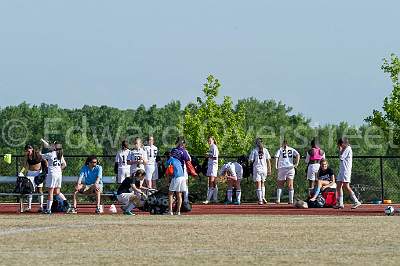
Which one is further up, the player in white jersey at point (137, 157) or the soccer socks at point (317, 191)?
the player in white jersey at point (137, 157)

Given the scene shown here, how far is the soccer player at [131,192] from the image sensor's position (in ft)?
91.3

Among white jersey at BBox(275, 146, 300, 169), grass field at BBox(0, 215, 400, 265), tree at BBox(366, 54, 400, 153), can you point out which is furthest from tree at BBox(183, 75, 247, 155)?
grass field at BBox(0, 215, 400, 265)

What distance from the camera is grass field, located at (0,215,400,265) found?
15578mm

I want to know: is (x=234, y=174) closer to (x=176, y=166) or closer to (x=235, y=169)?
(x=235, y=169)

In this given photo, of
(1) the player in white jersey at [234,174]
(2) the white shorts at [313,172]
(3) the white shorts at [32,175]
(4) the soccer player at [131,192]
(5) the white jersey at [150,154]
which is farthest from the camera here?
(1) the player in white jersey at [234,174]

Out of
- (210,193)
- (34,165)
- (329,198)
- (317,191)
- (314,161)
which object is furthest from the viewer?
(210,193)

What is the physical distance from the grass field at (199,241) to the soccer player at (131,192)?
2141 millimetres

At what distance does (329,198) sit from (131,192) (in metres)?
5.99

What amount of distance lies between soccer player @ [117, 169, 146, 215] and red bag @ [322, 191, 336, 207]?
5618 mm

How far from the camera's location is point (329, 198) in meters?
31.4

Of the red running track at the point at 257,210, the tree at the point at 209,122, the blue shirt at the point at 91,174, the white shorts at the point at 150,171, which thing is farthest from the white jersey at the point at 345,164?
the tree at the point at 209,122

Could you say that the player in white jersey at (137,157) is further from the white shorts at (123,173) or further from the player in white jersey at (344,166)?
the player in white jersey at (344,166)

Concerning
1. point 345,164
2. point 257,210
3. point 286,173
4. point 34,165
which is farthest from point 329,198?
point 34,165

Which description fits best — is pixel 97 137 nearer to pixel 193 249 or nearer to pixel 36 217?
pixel 36 217
